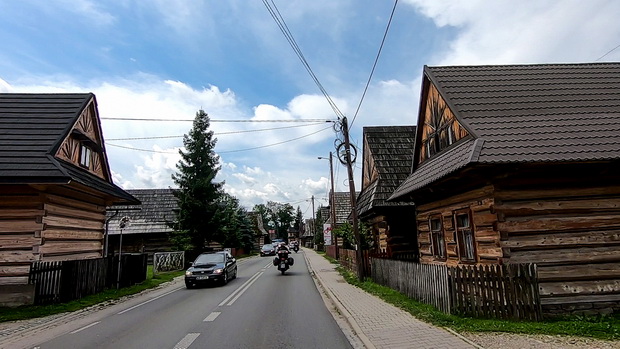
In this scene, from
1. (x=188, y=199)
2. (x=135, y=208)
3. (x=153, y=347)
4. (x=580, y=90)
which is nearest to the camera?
(x=153, y=347)

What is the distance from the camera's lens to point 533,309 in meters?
8.05

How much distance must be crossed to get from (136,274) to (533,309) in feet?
54.5

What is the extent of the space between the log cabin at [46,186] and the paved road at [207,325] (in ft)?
11.3

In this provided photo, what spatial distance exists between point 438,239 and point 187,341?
901cm

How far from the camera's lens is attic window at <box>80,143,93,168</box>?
15.9 metres

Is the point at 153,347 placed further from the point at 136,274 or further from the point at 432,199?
the point at 136,274

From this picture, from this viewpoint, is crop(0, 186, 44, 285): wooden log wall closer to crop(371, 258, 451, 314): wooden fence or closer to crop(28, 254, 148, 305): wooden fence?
crop(28, 254, 148, 305): wooden fence

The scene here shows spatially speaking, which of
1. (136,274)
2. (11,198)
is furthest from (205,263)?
(11,198)

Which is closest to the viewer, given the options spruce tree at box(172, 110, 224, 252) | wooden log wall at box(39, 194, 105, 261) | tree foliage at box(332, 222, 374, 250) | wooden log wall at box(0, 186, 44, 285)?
wooden log wall at box(0, 186, 44, 285)

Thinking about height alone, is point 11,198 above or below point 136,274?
above

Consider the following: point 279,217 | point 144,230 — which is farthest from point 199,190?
point 279,217

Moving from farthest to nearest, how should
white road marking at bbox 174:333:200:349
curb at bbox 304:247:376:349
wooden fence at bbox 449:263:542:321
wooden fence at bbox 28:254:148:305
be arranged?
wooden fence at bbox 28:254:148:305
wooden fence at bbox 449:263:542:321
white road marking at bbox 174:333:200:349
curb at bbox 304:247:376:349

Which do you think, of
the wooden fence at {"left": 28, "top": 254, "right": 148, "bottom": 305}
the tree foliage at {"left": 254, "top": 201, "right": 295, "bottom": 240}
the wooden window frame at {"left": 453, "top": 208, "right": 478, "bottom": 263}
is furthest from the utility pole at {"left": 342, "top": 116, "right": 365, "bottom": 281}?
the tree foliage at {"left": 254, "top": 201, "right": 295, "bottom": 240}

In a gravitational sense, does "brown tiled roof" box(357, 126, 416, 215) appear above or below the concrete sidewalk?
above
